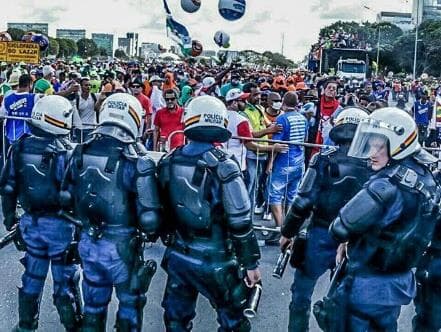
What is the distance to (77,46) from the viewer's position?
88.0 metres

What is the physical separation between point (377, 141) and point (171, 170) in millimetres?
1216

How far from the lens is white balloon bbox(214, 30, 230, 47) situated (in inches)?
577

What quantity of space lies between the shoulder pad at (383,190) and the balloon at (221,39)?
37.7 feet

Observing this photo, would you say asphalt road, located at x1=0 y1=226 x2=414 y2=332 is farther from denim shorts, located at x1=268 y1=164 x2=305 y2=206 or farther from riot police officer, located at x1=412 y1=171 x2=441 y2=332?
denim shorts, located at x1=268 y1=164 x2=305 y2=206

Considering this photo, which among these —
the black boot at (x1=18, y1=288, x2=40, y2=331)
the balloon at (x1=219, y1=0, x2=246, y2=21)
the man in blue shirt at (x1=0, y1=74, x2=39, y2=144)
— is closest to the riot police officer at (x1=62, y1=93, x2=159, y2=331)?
the black boot at (x1=18, y1=288, x2=40, y2=331)

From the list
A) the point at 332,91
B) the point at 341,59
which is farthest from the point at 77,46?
the point at 332,91

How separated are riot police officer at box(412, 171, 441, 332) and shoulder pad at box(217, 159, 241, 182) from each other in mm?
1492

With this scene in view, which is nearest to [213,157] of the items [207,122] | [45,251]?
[207,122]

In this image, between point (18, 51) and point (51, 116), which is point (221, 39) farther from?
point (51, 116)

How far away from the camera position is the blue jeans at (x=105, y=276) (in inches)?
161

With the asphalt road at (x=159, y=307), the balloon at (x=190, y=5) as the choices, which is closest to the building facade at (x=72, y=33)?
the balloon at (x=190, y=5)

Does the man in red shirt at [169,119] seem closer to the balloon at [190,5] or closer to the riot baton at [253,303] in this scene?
the balloon at [190,5]

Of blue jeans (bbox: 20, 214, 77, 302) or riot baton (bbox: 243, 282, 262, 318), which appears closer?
riot baton (bbox: 243, 282, 262, 318)

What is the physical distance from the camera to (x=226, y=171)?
3877 mm
